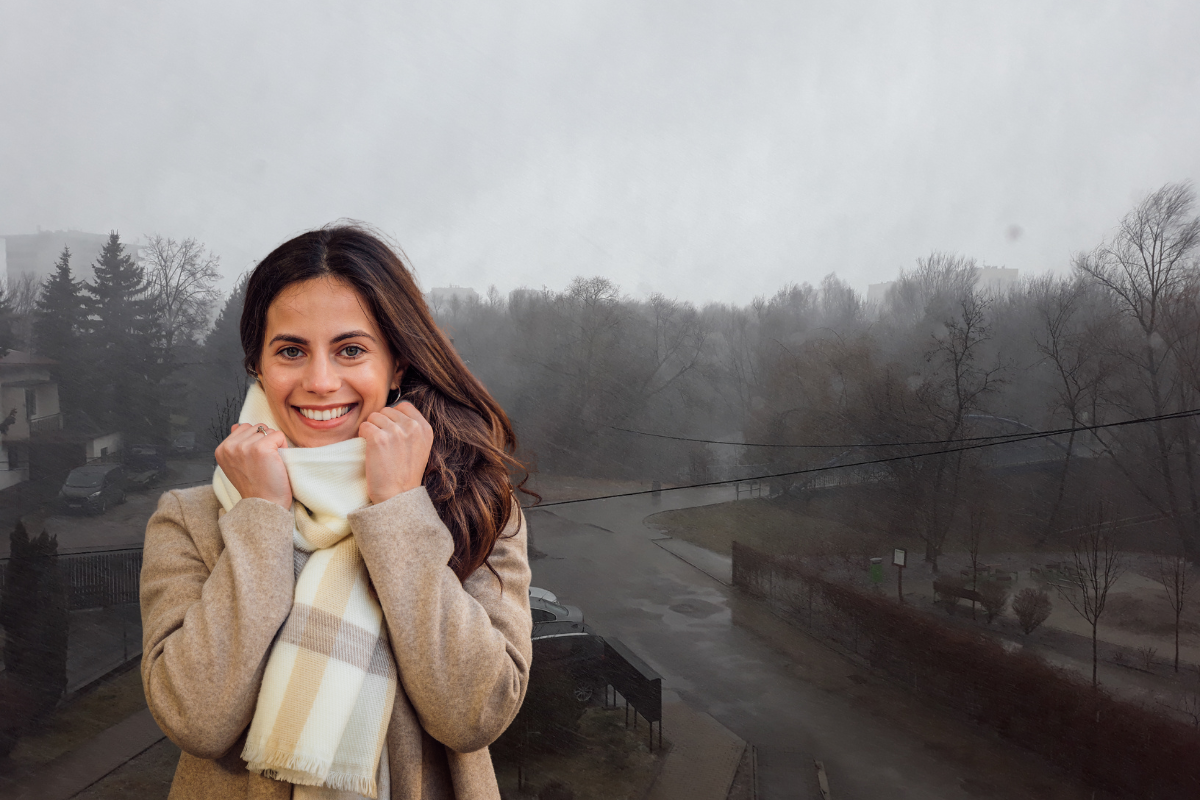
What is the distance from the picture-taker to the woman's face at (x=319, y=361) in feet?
2.48

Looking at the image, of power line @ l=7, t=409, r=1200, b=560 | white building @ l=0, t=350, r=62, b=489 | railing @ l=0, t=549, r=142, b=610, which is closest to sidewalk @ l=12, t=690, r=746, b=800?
railing @ l=0, t=549, r=142, b=610

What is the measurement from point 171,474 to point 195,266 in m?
0.60

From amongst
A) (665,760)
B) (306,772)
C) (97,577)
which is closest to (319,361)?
(306,772)

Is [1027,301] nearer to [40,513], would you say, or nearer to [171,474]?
[171,474]

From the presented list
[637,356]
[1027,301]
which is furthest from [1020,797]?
[637,356]

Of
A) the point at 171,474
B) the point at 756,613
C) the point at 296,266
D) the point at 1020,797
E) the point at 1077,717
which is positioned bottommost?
the point at 1020,797

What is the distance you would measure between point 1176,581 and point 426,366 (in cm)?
185

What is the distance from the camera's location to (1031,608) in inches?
64.5

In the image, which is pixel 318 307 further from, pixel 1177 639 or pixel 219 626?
pixel 1177 639

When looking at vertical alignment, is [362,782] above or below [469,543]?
below

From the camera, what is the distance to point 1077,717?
1542mm

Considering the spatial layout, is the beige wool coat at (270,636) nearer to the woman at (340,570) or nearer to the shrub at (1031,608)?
the woman at (340,570)

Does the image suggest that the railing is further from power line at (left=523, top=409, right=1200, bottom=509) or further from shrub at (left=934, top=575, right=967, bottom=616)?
shrub at (left=934, top=575, right=967, bottom=616)

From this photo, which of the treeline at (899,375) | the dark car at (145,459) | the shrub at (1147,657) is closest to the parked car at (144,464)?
the dark car at (145,459)
